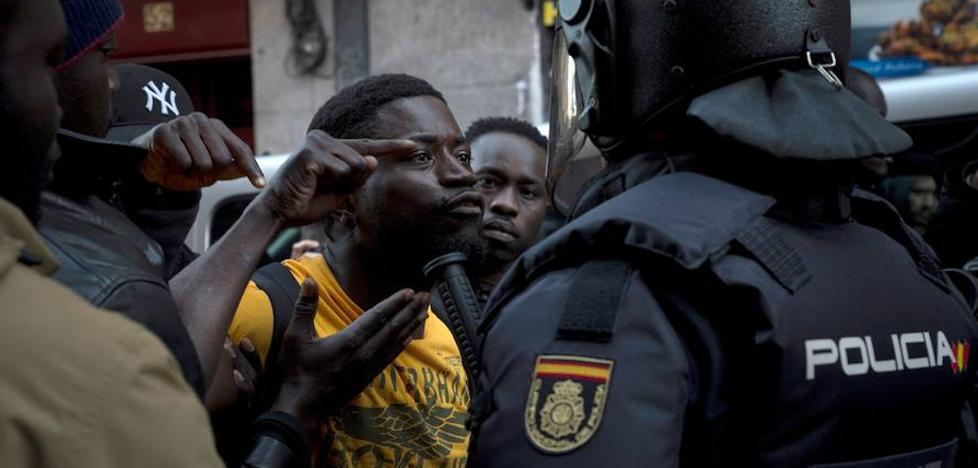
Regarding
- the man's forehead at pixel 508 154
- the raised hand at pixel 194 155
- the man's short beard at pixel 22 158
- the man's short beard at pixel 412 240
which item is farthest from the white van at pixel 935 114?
the man's short beard at pixel 22 158

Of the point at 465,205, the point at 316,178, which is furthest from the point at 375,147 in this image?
the point at 465,205

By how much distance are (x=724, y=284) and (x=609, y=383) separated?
0.23 metres

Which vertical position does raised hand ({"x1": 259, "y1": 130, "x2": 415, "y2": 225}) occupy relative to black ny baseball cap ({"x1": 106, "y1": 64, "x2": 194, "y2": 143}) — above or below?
above

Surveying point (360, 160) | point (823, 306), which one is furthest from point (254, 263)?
point (823, 306)

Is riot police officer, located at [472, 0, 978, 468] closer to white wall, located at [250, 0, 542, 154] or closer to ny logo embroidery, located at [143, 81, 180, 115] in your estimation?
ny logo embroidery, located at [143, 81, 180, 115]

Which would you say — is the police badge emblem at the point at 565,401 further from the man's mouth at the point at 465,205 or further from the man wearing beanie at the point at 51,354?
the man's mouth at the point at 465,205

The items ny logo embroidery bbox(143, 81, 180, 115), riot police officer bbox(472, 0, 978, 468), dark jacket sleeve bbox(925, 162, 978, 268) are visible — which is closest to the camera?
riot police officer bbox(472, 0, 978, 468)

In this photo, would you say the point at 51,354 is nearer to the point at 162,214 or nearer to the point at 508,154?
the point at 162,214

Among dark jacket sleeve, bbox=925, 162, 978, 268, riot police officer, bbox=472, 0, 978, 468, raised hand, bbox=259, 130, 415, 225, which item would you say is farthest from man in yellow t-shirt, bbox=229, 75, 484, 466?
dark jacket sleeve, bbox=925, 162, 978, 268

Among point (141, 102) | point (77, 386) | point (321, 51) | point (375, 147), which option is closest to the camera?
point (77, 386)

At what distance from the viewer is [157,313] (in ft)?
5.30

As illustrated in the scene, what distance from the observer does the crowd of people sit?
1172 millimetres

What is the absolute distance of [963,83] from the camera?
6.02 meters

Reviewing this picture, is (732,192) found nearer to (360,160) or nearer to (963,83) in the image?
(360,160)
